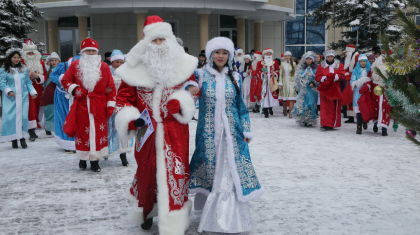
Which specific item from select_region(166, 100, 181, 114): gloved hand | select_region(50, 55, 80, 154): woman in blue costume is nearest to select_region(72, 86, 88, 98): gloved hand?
select_region(50, 55, 80, 154): woman in blue costume

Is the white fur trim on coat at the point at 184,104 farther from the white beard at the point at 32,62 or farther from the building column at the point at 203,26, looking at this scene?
the building column at the point at 203,26

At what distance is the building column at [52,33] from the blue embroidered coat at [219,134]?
1978cm

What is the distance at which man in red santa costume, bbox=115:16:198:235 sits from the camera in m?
3.68

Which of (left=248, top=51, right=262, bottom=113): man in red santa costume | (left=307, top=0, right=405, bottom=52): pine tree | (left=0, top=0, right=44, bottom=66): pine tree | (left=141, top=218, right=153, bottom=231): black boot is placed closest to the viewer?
(left=141, top=218, right=153, bottom=231): black boot

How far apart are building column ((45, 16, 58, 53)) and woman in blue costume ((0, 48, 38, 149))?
14.3m

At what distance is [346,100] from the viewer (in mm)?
10867

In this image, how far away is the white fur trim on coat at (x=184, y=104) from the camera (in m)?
3.74

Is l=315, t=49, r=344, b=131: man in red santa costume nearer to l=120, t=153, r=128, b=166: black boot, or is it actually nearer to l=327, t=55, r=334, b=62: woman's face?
l=327, t=55, r=334, b=62: woman's face

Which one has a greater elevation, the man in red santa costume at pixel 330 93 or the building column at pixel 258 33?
the building column at pixel 258 33

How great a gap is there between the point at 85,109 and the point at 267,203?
3.03 m

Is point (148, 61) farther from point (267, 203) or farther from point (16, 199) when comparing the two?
point (16, 199)

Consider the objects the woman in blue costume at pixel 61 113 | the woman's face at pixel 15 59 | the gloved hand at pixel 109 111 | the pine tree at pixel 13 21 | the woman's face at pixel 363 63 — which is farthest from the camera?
the pine tree at pixel 13 21

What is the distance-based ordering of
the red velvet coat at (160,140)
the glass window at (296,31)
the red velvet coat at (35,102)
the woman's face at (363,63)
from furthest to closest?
the glass window at (296,31), the woman's face at (363,63), the red velvet coat at (35,102), the red velvet coat at (160,140)

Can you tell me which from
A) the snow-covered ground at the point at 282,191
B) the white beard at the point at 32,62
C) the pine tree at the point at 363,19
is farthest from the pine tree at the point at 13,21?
the pine tree at the point at 363,19
